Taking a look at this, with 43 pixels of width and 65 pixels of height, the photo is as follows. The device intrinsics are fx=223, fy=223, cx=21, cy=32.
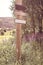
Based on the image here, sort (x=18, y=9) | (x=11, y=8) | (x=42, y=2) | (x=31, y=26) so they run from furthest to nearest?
(x=11, y=8) → (x=31, y=26) → (x=42, y=2) → (x=18, y=9)

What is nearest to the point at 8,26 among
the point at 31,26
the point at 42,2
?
the point at 31,26

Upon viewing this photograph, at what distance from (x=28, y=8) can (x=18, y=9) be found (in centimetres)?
308

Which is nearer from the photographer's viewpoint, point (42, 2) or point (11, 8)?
point (42, 2)

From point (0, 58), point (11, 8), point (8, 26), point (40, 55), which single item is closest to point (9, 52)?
point (0, 58)

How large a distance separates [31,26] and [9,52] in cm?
299

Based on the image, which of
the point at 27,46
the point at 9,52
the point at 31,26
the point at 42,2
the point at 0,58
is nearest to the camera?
the point at 0,58

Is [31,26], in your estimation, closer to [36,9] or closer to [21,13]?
[36,9]

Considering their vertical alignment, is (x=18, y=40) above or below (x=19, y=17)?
below

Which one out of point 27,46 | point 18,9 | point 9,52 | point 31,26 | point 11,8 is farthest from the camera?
point 11,8

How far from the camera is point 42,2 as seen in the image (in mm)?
8828

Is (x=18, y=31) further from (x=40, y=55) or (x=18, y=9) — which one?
(x=40, y=55)

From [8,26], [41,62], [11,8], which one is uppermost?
[11,8]

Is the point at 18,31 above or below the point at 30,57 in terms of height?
above

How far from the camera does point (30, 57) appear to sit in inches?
268
